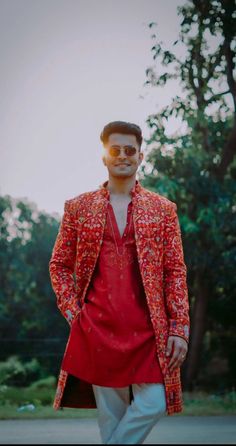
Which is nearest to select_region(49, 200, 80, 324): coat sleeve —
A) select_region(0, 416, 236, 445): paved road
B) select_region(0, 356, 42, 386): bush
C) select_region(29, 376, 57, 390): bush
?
select_region(0, 416, 236, 445): paved road

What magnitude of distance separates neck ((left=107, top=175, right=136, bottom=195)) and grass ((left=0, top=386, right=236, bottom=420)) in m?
5.48

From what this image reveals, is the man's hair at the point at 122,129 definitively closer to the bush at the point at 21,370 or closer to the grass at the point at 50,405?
the grass at the point at 50,405

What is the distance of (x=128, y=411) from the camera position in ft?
11.5

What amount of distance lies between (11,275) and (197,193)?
6519mm

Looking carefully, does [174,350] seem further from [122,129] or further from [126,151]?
[122,129]

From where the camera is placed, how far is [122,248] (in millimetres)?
3727

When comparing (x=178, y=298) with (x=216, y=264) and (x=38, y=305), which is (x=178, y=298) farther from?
(x=38, y=305)

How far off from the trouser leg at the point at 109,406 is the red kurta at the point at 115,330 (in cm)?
6

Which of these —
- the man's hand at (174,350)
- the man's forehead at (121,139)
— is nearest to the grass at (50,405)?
the man's hand at (174,350)

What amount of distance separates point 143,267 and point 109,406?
0.65 metres

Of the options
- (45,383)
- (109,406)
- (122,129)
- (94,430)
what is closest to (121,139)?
(122,129)

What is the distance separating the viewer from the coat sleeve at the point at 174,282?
369 cm

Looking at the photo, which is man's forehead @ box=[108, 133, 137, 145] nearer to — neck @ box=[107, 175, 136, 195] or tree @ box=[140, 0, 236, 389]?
neck @ box=[107, 175, 136, 195]

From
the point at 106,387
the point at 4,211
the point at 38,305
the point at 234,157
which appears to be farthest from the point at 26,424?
the point at 4,211
